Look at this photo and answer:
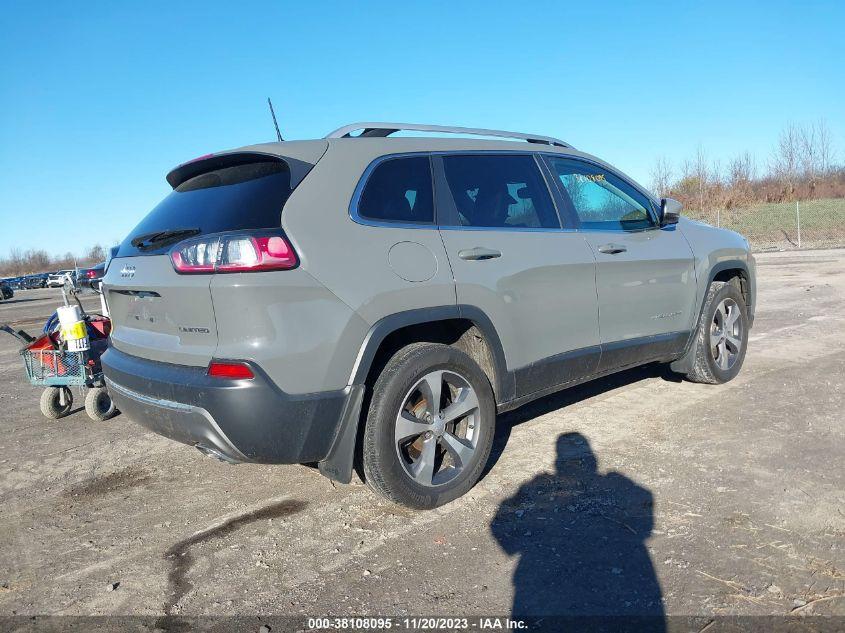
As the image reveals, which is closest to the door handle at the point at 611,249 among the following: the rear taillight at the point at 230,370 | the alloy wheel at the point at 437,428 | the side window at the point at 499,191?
the side window at the point at 499,191

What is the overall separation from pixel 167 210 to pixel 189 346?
0.92 metres

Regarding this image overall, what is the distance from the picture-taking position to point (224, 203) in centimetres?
306

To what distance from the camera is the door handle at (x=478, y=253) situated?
3.36 m

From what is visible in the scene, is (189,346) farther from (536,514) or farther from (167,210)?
(536,514)

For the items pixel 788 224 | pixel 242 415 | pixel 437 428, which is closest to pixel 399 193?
pixel 437 428

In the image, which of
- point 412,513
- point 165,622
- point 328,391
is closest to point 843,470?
point 412,513

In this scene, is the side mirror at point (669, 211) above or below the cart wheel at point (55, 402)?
above

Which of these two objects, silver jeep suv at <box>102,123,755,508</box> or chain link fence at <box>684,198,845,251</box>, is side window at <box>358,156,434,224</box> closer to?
silver jeep suv at <box>102,123,755,508</box>

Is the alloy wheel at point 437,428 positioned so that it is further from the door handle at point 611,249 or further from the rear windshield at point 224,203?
the door handle at point 611,249

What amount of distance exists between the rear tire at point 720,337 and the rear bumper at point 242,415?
3364 mm

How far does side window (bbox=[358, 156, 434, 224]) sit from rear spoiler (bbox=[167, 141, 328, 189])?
293 mm

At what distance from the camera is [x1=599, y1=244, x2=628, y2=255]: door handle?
4176mm

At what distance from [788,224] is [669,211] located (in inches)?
1104

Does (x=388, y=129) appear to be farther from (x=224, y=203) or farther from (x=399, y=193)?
(x=224, y=203)
